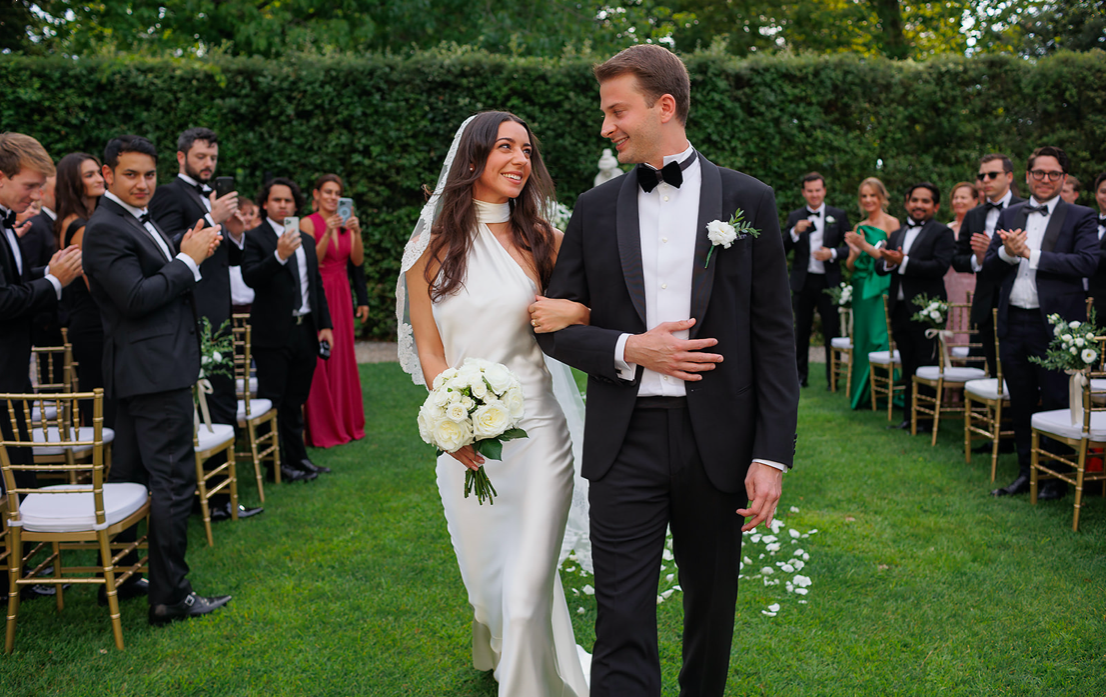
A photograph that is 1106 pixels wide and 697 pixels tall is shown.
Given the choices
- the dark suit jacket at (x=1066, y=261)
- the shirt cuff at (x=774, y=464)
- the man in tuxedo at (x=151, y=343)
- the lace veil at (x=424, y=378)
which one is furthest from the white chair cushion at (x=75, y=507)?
the dark suit jacket at (x=1066, y=261)

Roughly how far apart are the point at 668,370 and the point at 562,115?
34.3ft

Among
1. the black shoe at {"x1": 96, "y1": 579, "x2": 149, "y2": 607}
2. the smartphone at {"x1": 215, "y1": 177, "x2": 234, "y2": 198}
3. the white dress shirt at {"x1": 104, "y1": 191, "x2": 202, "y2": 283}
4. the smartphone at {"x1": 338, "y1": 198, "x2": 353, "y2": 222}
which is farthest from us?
the smartphone at {"x1": 338, "y1": 198, "x2": 353, "y2": 222}

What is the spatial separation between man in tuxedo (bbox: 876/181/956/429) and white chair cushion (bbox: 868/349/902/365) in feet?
0.61

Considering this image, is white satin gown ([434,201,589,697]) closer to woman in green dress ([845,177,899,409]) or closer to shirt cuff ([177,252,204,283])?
shirt cuff ([177,252,204,283])

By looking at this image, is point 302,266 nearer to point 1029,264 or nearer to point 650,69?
point 650,69

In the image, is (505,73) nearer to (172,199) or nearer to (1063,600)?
(172,199)

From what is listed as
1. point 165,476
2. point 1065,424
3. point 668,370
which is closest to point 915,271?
point 1065,424

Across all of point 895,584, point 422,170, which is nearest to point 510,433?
point 895,584

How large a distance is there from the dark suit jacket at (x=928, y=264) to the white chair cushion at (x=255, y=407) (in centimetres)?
587

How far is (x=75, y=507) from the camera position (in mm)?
3838

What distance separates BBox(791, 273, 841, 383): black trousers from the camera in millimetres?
10203

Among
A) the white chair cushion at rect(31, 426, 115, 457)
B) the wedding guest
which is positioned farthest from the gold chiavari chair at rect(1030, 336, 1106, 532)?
the wedding guest

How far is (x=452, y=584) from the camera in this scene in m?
4.51

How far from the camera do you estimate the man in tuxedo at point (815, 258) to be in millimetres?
10062
